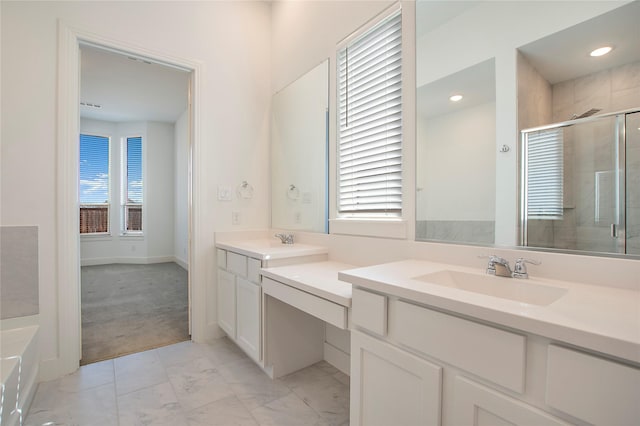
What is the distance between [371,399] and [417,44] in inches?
67.4

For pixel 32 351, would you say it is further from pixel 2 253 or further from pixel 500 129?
pixel 500 129

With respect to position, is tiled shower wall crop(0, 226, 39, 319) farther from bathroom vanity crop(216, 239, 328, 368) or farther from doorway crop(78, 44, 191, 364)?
doorway crop(78, 44, 191, 364)

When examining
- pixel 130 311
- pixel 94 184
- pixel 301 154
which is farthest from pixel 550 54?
pixel 94 184

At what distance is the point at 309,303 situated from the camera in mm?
1472

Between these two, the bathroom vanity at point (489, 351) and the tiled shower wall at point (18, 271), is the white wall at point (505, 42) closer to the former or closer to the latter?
the bathroom vanity at point (489, 351)

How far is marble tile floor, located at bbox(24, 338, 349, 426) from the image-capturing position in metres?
1.56

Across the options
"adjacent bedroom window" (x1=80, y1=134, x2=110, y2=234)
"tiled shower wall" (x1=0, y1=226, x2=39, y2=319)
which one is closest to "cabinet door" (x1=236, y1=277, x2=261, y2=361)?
Result: "tiled shower wall" (x1=0, y1=226, x2=39, y2=319)

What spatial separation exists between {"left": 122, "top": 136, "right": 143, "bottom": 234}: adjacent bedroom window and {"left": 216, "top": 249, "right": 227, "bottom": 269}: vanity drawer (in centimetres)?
444

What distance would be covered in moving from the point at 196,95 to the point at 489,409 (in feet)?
8.91

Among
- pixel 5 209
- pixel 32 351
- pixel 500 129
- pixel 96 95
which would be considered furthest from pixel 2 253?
pixel 96 95

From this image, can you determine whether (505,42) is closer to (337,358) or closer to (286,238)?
(286,238)

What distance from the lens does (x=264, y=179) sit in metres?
2.88

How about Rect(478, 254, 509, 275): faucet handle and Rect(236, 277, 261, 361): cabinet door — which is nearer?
Rect(478, 254, 509, 275): faucet handle

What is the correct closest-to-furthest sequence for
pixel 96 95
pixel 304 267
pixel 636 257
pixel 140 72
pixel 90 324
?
pixel 636 257
pixel 304 267
pixel 90 324
pixel 140 72
pixel 96 95
